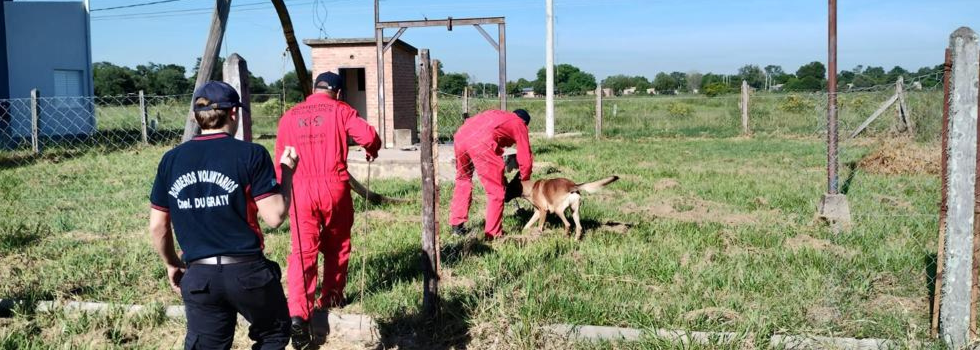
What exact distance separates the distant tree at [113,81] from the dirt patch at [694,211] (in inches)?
1946

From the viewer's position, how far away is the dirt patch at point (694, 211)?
8336 millimetres

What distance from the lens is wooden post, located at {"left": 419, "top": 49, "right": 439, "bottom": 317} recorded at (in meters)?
4.82

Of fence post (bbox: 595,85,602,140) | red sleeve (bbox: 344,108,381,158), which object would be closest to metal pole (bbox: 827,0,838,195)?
red sleeve (bbox: 344,108,381,158)

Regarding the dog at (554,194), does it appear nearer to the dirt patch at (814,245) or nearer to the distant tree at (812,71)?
the dirt patch at (814,245)

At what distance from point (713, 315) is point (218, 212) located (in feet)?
10.3

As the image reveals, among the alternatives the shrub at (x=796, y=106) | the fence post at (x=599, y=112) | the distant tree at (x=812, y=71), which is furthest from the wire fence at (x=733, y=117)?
the distant tree at (x=812, y=71)

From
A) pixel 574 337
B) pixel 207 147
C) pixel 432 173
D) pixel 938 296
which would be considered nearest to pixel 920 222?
pixel 938 296

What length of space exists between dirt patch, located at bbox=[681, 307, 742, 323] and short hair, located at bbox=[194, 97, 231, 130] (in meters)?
3.03

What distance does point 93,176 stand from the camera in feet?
42.1

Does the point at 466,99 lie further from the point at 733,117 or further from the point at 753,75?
the point at 753,75

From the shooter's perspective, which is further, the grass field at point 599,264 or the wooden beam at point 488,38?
the wooden beam at point 488,38

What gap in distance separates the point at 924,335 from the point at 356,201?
693cm

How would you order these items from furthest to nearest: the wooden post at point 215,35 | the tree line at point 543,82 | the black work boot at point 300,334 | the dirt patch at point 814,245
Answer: the tree line at point 543,82 → the dirt patch at point 814,245 → the wooden post at point 215,35 → the black work boot at point 300,334

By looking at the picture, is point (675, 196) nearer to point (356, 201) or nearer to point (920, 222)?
point (920, 222)
